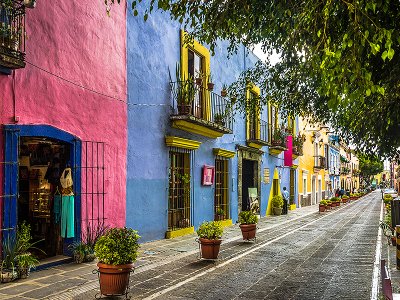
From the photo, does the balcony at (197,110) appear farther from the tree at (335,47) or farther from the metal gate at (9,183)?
the metal gate at (9,183)

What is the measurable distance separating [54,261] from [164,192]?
463 centimetres

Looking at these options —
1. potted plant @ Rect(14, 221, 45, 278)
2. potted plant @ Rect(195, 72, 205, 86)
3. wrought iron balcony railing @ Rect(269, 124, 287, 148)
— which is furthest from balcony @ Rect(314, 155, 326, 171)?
potted plant @ Rect(14, 221, 45, 278)

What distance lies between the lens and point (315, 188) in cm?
3778

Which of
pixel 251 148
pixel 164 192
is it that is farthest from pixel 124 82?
pixel 251 148

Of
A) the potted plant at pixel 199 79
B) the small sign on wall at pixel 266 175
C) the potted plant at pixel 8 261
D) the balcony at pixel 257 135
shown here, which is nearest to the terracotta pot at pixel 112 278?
the potted plant at pixel 8 261

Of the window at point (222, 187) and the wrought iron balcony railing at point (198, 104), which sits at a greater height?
the wrought iron balcony railing at point (198, 104)

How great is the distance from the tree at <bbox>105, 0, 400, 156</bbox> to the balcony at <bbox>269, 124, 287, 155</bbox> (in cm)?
1291

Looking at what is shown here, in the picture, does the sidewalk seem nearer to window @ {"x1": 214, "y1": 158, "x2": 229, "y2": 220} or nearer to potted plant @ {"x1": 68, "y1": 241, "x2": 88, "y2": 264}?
potted plant @ {"x1": 68, "y1": 241, "x2": 88, "y2": 264}

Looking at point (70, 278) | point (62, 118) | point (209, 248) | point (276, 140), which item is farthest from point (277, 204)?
point (70, 278)

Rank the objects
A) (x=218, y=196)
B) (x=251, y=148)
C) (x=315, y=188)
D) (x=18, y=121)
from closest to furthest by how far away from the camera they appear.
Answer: (x=18, y=121) < (x=218, y=196) < (x=251, y=148) < (x=315, y=188)

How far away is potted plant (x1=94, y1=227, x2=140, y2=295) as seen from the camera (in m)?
6.13

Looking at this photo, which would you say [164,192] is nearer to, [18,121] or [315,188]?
[18,121]

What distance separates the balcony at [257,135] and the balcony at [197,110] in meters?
3.41

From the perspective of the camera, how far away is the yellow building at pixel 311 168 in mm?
32125
